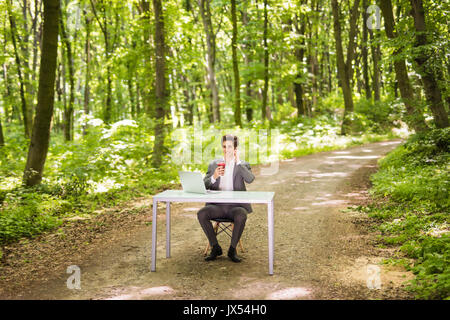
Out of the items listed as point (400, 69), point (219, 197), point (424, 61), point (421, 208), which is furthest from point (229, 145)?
point (400, 69)

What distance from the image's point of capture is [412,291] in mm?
3994

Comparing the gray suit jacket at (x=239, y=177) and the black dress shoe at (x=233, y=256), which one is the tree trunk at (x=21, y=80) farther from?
the black dress shoe at (x=233, y=256)

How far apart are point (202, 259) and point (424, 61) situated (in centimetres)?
738

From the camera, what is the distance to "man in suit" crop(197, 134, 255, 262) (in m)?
5.23

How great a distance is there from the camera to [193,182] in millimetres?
5227

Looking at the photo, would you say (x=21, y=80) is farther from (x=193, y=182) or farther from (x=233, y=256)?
(x=233, y=256)

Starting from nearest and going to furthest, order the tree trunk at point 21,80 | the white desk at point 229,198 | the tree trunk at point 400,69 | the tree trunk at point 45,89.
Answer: the white desk at point 229,198 < the tree trunk at point 45,89 < the tree trunk at point 400,69 < the tree trunk at point 21,80

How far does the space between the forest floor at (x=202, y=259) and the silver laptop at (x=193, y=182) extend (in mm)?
1030

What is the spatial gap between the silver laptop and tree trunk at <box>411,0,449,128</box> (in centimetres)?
621

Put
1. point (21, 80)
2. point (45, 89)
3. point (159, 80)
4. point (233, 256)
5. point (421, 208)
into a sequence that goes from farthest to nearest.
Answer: point (21, 80), point (159, 80), point (45, 89), point (421, 208), point (233, 256)

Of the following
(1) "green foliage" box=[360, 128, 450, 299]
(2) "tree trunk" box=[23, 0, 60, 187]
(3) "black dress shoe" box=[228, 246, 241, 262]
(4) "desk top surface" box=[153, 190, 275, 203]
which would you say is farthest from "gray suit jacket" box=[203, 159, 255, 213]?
(2) "tree trunk" box=[23, 0, 60, 187]

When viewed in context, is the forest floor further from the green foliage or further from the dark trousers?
the dark trousers

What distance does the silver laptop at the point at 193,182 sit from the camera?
5156 millimetres

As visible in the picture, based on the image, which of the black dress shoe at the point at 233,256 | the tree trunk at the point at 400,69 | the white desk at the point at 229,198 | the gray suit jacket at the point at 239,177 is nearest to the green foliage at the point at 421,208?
the tree trunk at the point at 400,69
